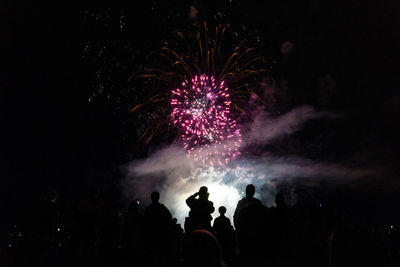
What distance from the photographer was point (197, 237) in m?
4.88

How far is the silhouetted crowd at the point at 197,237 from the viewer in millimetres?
5812

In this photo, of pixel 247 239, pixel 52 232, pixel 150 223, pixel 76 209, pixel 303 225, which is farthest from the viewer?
pixel 52 232

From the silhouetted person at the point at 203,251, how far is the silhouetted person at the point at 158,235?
6.22 feet

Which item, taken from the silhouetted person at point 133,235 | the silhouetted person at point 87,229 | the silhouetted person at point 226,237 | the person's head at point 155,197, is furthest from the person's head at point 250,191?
the silhouetted person at point 87,229

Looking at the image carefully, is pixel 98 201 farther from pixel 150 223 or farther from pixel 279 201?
pixel 279 201

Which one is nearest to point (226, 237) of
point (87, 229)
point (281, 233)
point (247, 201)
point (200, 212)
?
point (200, 212)

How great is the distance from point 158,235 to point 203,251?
2089 millimetres

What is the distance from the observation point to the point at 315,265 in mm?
6902

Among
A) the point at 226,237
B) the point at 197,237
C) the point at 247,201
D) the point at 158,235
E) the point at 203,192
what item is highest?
the point at 203,192

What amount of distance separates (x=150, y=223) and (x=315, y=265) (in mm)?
3189

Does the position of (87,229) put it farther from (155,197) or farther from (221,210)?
(221,210)

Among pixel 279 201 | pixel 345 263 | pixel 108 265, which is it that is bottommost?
pixel 345 263

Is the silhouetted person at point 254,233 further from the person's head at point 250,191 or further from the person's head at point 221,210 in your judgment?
the person's head at point 221,210

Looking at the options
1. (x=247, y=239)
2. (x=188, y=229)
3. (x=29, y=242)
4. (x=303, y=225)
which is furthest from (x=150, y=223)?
(x=29, y=242)
